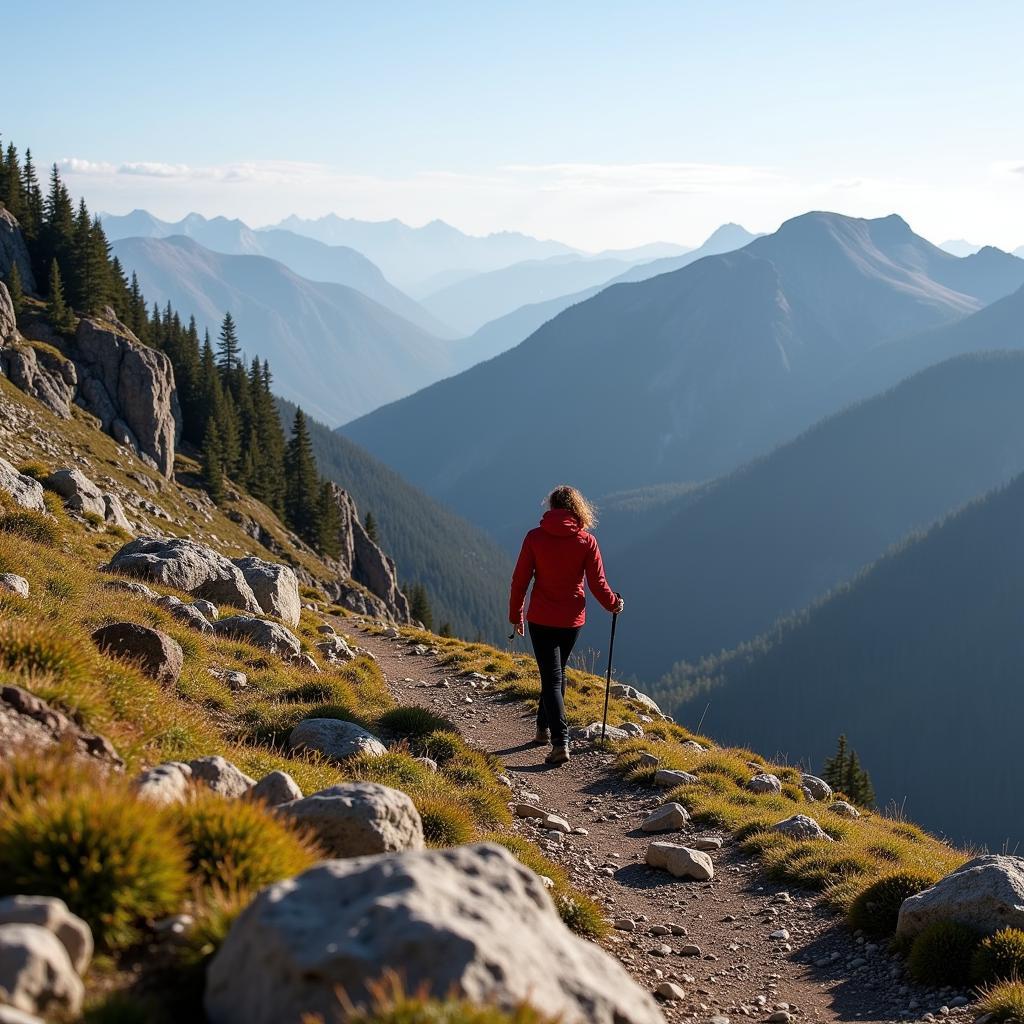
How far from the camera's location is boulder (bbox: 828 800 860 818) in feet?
50.3

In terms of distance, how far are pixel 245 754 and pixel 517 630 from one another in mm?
6196

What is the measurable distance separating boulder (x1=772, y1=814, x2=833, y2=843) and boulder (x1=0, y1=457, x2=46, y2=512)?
712 inches

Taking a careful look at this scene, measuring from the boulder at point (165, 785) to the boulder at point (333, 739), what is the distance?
479cm

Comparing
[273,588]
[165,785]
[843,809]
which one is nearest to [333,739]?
[165,785]

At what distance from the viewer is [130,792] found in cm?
561

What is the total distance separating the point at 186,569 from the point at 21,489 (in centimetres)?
537

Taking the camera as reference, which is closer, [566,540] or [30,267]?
[566,540]

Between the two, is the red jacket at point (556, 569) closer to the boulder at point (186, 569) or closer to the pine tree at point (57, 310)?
the boulder at point (186, 569)

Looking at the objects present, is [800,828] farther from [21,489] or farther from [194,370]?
[194,370]

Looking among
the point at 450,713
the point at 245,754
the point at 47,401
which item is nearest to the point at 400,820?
the point at 245,754

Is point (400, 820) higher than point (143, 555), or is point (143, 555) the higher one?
point (400, 820)

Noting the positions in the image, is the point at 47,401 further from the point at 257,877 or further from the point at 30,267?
Answer: the point at 257,877

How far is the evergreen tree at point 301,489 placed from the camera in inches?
4011

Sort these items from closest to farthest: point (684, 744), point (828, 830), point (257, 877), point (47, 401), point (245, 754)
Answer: point (257, 877), point (245, 754), point (828, 830), point (684, 744), point (47, 401)
